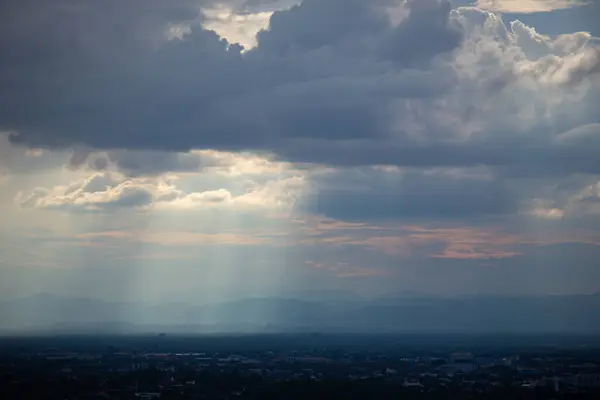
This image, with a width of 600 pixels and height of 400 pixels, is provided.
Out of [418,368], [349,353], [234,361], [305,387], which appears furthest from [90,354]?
[305,387]

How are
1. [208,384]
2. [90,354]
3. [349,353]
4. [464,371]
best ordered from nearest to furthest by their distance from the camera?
[208,384], [464,371], [90,354], [349,353]

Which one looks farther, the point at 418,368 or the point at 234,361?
the point at 234,361

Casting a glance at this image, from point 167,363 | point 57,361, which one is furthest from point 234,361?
point 57,361

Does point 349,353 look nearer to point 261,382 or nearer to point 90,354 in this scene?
point 90,354

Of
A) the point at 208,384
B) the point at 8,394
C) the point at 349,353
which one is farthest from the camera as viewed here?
the point at 349,353

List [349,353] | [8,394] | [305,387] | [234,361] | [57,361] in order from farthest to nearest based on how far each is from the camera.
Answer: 1. [349,353]
2. [234,361]
3. [57,361]
4. [305,387]
5. [8,394]

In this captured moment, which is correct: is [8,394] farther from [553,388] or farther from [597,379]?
[597,379]

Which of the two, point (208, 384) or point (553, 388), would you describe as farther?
point (208, 384)

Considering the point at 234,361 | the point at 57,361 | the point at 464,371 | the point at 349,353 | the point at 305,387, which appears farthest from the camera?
the point at 349,353
